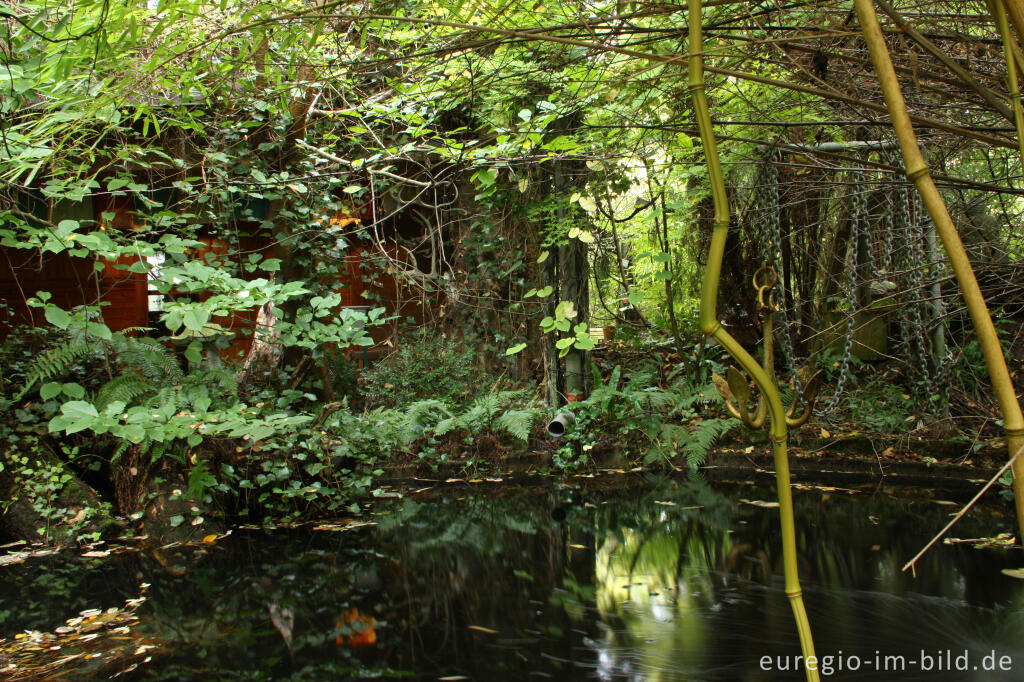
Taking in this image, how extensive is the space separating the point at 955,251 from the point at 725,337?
0.23 meters

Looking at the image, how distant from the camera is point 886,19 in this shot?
8.30ft

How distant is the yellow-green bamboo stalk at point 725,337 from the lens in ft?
2.40

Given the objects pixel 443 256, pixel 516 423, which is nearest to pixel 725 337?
pixel 516 423

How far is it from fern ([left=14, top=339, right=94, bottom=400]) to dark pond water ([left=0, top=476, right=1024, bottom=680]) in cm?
129

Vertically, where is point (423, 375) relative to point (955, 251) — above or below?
above

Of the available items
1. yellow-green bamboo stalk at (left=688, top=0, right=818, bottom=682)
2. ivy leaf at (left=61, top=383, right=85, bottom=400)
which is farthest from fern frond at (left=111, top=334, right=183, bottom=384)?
yellow-green bamboo stalk at (left=688, top=0, right=818, bottom=682)

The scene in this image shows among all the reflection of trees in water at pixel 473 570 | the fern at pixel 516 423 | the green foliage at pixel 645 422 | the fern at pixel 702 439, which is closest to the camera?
the reflection of trees in water at pixel 473 570

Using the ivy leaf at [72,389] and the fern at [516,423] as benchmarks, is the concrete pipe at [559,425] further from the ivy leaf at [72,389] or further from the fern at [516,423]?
the ivy leaf at [72,389]

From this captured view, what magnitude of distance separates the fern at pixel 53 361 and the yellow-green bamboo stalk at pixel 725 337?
209 inches

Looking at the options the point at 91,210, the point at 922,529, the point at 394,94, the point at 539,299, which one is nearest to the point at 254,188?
the point at 394,94

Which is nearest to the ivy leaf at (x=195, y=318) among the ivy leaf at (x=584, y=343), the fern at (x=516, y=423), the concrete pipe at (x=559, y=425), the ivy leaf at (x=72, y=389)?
the ivy leaf at (x=72, y=389)

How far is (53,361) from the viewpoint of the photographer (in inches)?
195

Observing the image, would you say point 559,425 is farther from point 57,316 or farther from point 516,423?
point 57,316

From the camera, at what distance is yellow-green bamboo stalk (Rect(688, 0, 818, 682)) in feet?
2.40
